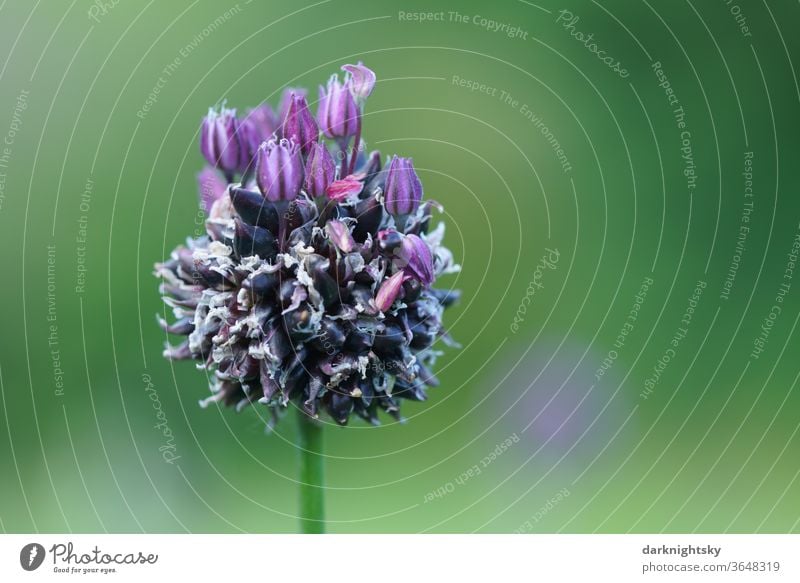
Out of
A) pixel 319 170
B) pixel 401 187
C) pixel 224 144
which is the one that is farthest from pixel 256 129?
pixel 401 187

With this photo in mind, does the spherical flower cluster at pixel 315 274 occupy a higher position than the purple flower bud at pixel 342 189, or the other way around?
the purple flower bud at pixel 342 189

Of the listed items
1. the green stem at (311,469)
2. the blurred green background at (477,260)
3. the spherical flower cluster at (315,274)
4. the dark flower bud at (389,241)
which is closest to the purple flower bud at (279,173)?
the spherical flower cluster at (315,274)

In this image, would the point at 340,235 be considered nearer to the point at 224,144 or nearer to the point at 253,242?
the point at 253,242

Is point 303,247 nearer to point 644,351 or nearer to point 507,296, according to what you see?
point 507,296

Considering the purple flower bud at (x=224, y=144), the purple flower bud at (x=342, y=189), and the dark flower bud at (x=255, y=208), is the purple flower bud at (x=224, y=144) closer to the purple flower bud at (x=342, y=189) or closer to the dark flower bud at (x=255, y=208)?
the dark flower bud at (x=255, y=208)

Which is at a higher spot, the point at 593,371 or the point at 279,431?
the point at 593,371
